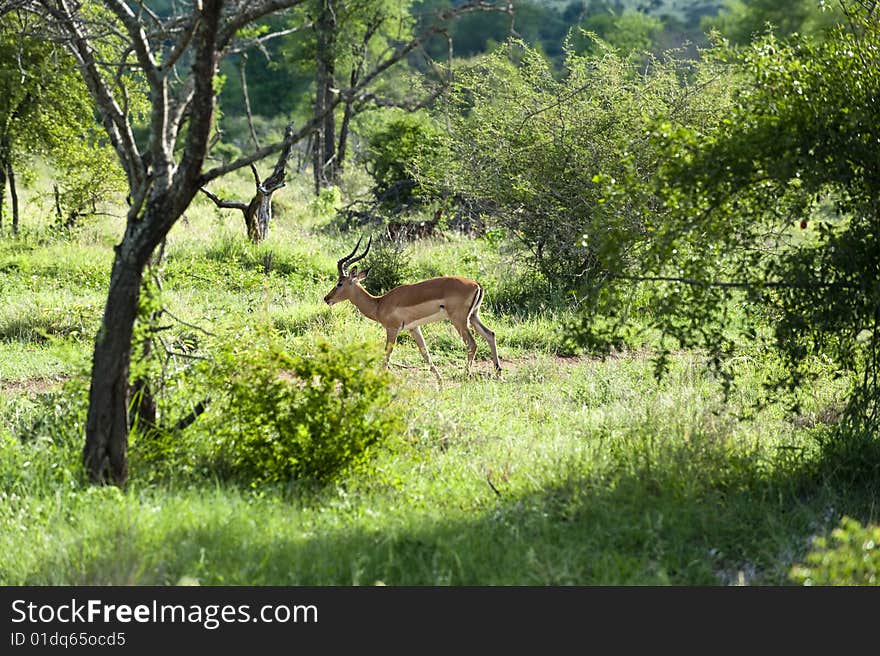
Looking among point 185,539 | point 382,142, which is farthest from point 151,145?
point 382,142

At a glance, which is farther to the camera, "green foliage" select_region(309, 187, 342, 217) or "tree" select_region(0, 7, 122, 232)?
"green foliage" select_region(309, 187, 342, 217)

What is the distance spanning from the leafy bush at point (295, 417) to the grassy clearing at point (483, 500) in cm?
17

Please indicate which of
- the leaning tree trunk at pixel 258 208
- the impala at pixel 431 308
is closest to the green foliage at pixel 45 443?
the impala at pixel 431 308

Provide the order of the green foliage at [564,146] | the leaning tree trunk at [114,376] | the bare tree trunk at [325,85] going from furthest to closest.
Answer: the bare tree trunk at [325,85] → the green foliage at [564,146] → the leaning tree trunk at [114,376]

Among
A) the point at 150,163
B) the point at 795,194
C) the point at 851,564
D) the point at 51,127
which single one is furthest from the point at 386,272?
the point at 851,564

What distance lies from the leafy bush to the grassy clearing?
0.17 m

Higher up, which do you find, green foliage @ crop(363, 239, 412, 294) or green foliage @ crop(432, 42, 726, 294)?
green foliage @ crop(432, 42, 726, 294)

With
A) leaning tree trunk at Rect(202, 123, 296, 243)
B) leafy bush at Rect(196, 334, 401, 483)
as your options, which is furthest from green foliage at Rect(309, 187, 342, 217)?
leafy bush at Rect(196, 334, 401, 483)

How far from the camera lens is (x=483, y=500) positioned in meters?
6.18

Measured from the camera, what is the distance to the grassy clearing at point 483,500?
513 cm

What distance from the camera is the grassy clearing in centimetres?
513

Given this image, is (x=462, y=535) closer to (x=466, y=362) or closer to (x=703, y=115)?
(x=466, y=362)

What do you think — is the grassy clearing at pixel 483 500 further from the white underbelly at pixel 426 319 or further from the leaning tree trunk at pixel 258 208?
the leaning tree trunk at pixel 258 208

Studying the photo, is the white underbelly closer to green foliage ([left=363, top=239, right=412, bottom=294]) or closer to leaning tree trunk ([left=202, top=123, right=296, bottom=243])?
green foliage ([left=363, top=239, right=412, bottom=294])
